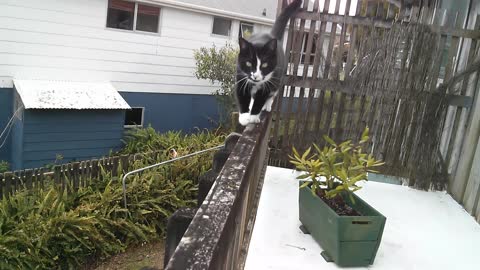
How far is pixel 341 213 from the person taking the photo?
2.09m

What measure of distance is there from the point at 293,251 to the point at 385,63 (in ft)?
6.16

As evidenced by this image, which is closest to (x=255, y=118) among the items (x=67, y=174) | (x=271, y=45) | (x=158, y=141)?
(x=271, y=45)

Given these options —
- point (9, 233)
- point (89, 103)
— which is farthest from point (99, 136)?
point (9, 233)

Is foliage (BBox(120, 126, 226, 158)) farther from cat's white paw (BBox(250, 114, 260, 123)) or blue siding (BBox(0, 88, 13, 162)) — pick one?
cat's white paw (BBox(250, 114, 260, 123))

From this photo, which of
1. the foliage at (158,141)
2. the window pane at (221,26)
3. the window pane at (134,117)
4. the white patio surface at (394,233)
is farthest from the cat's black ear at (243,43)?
the window pane at (221,26)

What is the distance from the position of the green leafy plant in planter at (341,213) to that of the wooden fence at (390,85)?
1.09 meters

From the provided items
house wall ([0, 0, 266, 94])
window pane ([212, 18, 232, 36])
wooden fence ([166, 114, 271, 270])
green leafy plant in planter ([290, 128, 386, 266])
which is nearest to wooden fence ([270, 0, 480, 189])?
green leafy plant in planter ([290, 128, 386, 266])

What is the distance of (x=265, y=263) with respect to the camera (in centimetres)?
196

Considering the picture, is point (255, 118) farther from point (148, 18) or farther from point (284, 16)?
point (148, 18)

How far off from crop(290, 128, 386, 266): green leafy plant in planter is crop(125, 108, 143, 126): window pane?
6.60m

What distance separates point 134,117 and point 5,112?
249cm

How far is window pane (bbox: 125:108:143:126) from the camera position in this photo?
27.2 feet

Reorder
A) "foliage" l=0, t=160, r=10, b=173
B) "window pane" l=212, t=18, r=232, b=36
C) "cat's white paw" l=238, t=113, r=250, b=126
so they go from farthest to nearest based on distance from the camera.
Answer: "window pane" l=212, t=18, r=232, b=36, "foliage" l=0, t=160, r=10, b=173, "cat's white paw" l=238, t=113, r=250, b=126

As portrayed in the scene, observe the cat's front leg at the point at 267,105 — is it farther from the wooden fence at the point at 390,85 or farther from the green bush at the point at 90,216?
the green bush at the point at 90,216
